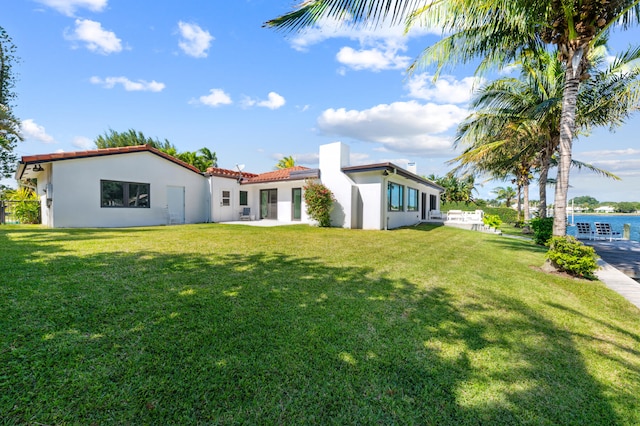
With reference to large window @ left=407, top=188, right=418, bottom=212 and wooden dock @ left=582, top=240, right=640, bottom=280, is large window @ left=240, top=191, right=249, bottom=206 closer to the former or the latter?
large window @ left=407, top=188, right=418, bottom=212

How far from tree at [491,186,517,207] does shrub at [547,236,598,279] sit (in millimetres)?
48505

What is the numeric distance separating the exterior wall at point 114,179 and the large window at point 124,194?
203 millimetres

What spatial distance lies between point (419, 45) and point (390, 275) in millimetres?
7608

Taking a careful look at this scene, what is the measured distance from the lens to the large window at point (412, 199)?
20.1 metres

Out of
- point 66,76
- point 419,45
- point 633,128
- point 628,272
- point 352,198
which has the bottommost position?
point 628,272

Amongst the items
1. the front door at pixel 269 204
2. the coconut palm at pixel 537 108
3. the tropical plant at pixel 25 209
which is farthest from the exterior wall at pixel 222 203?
the coconut palm at pixel 537 108

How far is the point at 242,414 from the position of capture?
6.49ft

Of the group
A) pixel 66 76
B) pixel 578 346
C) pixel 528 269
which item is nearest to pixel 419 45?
pixel 528 269

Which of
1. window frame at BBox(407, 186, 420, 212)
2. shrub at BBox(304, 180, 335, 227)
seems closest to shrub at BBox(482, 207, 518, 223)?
window frame at BBox(407, 186, 420, 212)

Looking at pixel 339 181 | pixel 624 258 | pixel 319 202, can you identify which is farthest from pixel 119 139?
pixel 624 258

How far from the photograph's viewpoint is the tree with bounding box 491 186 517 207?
48.6 metres

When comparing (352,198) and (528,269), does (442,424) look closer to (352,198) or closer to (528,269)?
(528,269)

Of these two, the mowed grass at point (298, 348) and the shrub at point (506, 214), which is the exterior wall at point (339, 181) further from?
the shrub at point (506, 214)

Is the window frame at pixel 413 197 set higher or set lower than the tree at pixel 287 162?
lower
